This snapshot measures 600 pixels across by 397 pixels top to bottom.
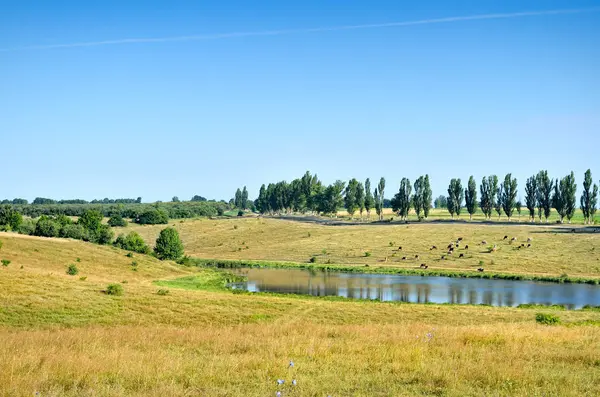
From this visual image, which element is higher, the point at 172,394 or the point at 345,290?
the point at 172,394

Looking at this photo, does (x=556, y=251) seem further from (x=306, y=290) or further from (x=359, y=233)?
(x=306, y=290)

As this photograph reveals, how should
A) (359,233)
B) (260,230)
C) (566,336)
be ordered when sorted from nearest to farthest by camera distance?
(566,336), (359,233), (260,230)

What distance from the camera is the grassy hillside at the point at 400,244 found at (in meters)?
88.7

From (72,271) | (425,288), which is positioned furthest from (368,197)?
(72,271)

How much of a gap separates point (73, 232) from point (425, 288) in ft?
169

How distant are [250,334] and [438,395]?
360 inches

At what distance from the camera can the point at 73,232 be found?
80.2 metres

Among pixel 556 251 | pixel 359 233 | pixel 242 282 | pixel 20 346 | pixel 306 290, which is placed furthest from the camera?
pixel 359 233

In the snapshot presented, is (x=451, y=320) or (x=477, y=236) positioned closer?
(x=451, y=320)

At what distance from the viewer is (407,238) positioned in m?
112

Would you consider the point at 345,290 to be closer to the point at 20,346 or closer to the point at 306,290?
the point at 306,290

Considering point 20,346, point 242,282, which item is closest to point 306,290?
point 242,282

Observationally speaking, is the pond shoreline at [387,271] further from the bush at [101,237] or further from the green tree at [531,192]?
the green tree at [531,192]

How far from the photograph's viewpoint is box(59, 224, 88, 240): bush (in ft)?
260
